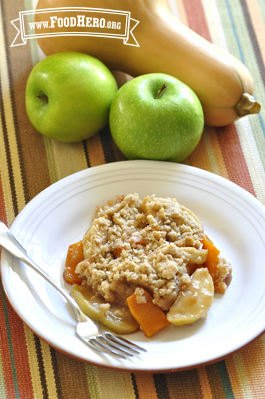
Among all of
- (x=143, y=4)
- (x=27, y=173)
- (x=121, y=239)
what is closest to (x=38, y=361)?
(x=121, y=239)

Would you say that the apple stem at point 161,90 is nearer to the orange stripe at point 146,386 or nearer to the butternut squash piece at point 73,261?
the butternut squash piece at point 73,261

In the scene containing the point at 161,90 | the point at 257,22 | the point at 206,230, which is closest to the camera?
the point at 206,230

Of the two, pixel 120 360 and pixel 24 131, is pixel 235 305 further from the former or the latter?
pixel 24 131

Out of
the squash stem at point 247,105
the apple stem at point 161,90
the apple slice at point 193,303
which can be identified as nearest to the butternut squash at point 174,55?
the squash stem at point 247,105

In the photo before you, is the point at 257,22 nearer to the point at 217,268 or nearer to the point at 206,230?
the point at 206,230

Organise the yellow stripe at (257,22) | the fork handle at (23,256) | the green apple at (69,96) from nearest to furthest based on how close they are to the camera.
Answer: the fork handle at (23,256), the green apple at (69,96), the yellow stripe at (257,22)

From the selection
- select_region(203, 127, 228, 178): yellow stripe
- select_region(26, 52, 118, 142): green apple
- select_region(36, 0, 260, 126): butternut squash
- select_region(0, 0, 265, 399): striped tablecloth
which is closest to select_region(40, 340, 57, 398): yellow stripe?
select_region(0, 0, 265, 399): striped tablecloth

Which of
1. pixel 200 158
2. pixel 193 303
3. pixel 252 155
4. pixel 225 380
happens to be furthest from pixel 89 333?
pixel 252 155
